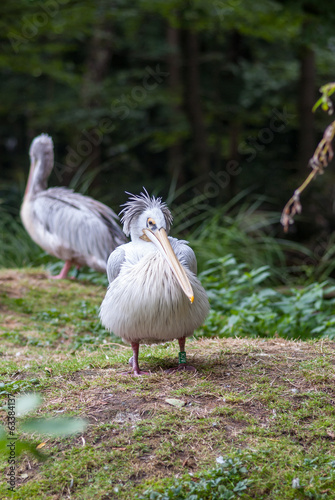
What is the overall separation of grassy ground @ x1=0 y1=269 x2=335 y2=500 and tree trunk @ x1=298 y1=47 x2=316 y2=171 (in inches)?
347

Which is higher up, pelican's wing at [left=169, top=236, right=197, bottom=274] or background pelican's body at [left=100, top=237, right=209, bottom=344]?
pelican's wing at [left=169, top=236, right=197, bottom=274]

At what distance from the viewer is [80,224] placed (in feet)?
25.1

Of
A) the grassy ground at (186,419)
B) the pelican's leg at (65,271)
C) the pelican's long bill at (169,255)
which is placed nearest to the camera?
the grassy ground at (186,419)

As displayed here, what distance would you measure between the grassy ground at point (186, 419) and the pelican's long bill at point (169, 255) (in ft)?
2.06

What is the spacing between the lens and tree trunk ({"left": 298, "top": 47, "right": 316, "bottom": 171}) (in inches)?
493

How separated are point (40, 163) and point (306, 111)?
670 centimetres

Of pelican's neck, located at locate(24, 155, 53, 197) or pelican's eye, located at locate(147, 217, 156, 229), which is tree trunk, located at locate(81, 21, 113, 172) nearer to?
pelican's neck, located at locate(24, 155, 53, 197)

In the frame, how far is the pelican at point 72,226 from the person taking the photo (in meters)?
7.53

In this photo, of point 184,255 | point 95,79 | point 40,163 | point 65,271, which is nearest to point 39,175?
point 40,163

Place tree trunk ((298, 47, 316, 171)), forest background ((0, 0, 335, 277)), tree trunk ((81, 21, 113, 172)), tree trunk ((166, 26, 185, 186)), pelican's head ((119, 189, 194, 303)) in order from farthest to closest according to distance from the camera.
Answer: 1. tree trunk ((166, 26, 185, 186))
2. tree trunk ((81, 21, 113, 172))
3. tree trunk ((298, 47, 316, 171))
4. forest background ((0, 0, 335, 277))
5. pelican's head ((119, 189, 194, 303))

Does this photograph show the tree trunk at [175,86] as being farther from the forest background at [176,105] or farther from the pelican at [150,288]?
the pelican at [150,288]

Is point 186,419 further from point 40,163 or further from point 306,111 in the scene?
point 306,111

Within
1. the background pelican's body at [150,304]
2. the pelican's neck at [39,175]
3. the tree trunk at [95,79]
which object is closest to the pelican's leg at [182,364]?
the background pelican's body at [150,304]

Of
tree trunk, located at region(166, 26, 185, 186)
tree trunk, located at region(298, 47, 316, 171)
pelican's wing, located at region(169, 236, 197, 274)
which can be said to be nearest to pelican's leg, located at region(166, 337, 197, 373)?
pelican's wing, located at region(169, 236, 197, 274)
